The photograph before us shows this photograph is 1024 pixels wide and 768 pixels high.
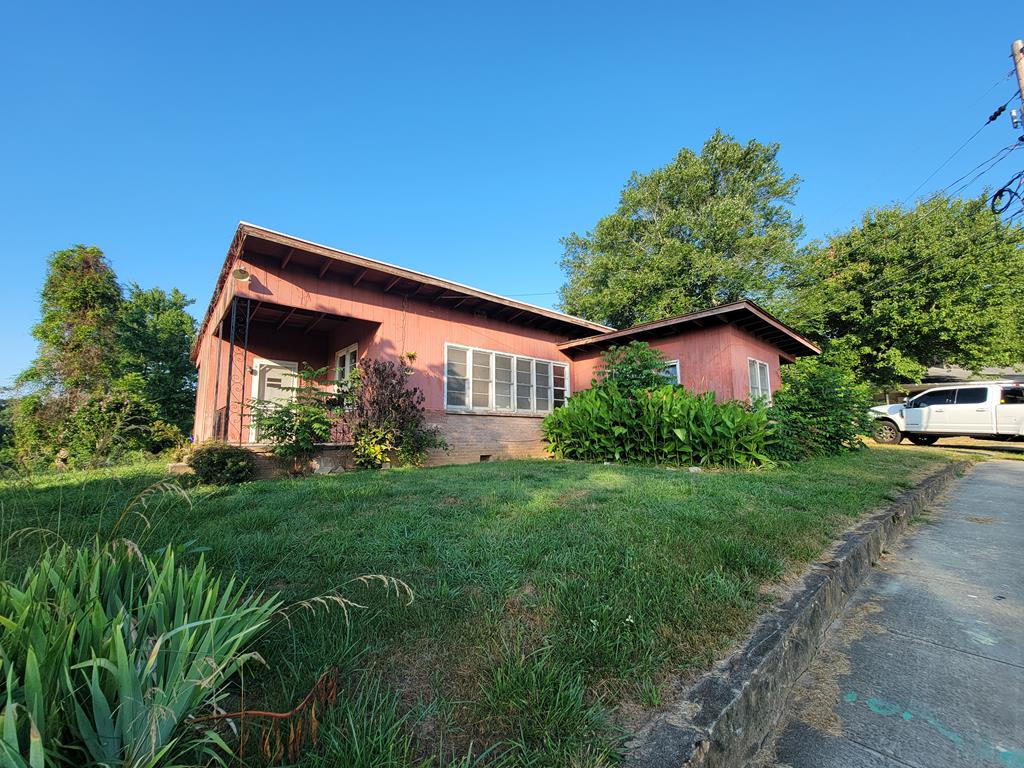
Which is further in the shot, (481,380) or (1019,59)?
(481,380)

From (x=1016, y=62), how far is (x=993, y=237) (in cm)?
1028

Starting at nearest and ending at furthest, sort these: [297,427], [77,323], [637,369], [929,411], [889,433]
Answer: [297,427], [637,369], [929,411], [889,433], [77,323]

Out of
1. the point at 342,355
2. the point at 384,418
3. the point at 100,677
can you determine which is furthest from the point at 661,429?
the point at 100,677

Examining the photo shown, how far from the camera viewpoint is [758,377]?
33.1 ft

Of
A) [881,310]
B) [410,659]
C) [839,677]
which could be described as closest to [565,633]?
[410,659]

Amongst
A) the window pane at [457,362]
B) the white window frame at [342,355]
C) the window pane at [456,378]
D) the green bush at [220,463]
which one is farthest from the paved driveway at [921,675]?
the white window frame at [342,355]

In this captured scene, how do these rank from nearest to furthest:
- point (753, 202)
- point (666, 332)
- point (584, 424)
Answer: point (584, 424), point (666, 332), point (753, 202)

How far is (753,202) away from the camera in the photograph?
19.3 metres

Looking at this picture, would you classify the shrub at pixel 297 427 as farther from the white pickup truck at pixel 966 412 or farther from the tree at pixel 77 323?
the white pickup truck at pixel 966 412

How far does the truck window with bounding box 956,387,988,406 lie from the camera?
A: 37.8 ft

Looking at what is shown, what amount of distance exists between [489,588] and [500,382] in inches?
302

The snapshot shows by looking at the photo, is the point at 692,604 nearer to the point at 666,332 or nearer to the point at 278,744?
the point at 278,744

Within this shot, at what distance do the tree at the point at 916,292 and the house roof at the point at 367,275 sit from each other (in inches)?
544

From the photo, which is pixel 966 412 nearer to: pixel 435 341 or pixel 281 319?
pixel 435 341
